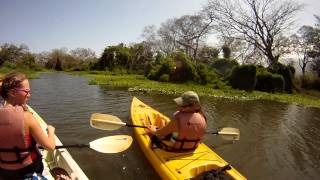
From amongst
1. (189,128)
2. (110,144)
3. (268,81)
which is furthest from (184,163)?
(268,81)

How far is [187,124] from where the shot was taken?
530cm

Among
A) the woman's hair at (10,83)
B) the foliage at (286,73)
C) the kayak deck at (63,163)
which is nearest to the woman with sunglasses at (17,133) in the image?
the woman's hair at (10,83)

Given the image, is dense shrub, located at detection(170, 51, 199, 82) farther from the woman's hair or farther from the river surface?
the woman's hair

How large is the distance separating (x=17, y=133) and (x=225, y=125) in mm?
8649

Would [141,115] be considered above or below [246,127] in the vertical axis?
above

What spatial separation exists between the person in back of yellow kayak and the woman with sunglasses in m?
2.53

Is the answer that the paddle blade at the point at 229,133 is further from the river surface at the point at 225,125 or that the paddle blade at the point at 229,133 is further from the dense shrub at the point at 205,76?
the dense shrub at the point at 205,76

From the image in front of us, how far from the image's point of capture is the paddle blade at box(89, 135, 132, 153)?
4.25 metres

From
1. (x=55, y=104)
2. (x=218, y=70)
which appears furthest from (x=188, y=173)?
(x=218, y=70)

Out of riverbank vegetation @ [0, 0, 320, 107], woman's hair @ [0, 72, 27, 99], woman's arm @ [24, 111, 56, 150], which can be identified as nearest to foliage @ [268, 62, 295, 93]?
riverbank vegetation @ [0, 0, 320, 107]

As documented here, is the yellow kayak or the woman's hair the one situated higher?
the woman's hair

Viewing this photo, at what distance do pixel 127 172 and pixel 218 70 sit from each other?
67.0 feet

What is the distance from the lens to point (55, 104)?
12906mm

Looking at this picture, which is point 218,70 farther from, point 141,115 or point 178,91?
point 141,115
